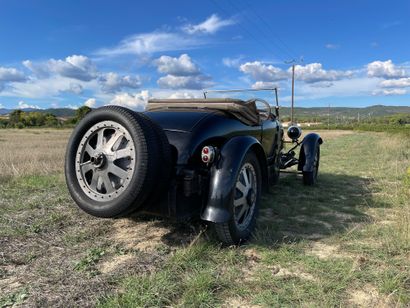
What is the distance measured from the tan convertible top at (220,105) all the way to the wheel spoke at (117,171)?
1486mm

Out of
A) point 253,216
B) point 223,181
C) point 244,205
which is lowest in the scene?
point 253,216

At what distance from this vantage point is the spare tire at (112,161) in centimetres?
277

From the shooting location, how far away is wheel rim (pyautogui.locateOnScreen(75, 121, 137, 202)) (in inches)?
113

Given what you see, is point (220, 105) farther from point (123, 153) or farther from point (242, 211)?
point (123, 153)

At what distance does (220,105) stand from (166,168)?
1307mm

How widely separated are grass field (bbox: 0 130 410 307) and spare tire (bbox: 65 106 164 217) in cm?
52

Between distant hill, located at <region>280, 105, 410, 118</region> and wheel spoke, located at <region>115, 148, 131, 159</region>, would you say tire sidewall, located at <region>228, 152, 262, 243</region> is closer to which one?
wheel spoke, located at <region>115, 148, 131, 159</region>

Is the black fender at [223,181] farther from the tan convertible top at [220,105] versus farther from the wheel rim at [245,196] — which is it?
the tan convertible top at [220,105]

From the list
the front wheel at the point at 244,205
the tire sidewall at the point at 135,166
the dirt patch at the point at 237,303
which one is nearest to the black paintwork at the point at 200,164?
the front wheel at the point at 244,205

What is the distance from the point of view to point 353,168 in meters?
9.11

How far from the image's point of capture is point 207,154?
10.3 feet

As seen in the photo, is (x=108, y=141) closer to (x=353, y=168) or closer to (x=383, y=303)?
(x=383, y=303)

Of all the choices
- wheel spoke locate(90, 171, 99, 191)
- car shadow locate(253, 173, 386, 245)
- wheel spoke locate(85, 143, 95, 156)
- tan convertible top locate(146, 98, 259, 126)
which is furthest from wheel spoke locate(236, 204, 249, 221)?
wheel spoke locate(85, 143, 95, 156)

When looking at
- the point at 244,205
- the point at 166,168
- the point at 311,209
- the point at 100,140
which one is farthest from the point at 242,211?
the point at 311,209
